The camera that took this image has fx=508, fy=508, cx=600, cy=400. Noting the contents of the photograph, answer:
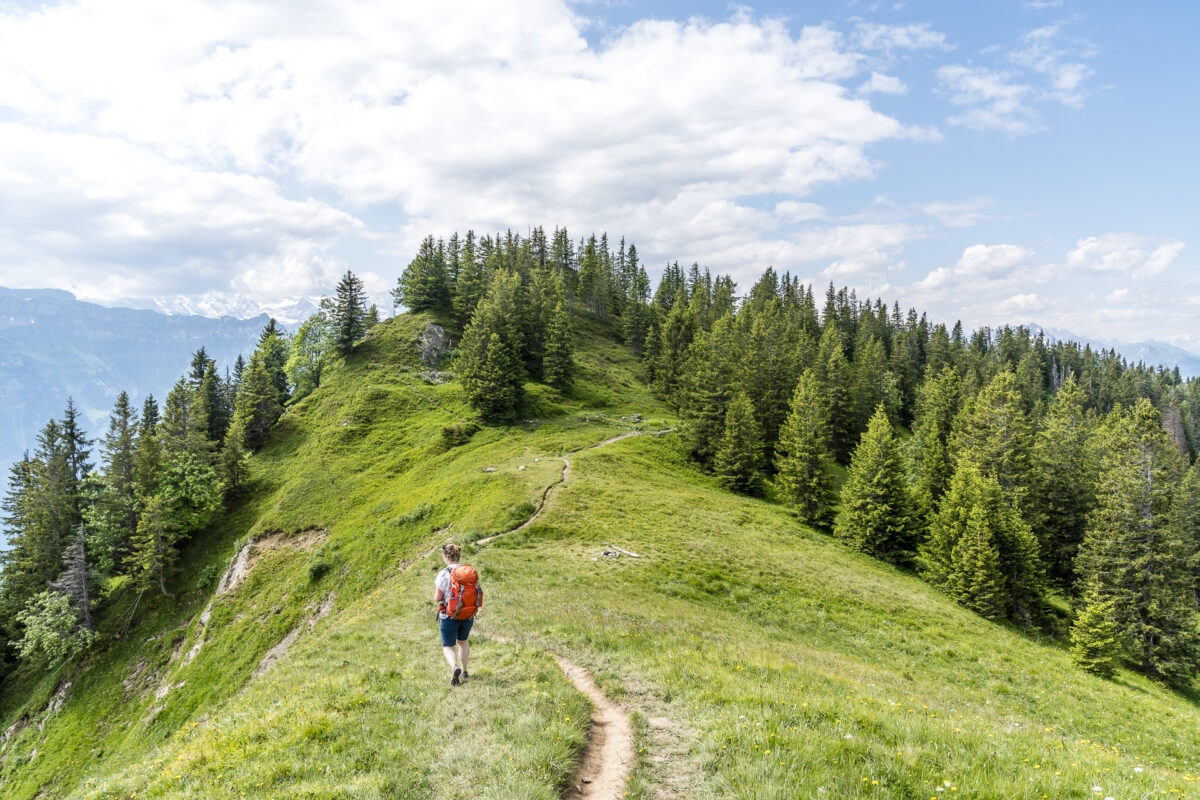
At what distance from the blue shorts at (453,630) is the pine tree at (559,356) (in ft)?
252

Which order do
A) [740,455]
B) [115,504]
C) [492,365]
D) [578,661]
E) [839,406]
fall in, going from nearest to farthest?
[578,661] < [115,504] < [740,455] < [492,365] < [839,406]

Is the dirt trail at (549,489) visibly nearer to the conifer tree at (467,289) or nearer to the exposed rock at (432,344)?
the exposed rock at (432,344)

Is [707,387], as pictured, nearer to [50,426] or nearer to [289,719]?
[289,719]

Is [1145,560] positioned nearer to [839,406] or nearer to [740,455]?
[740,455]

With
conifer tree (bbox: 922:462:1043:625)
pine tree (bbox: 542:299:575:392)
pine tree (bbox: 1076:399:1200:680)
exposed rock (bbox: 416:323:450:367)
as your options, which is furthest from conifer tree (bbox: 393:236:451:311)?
pine tree (bbox: 1076:399:1200:680)

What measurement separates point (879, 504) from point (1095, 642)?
714 inches

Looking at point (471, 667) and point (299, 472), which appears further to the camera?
point (299, 472)

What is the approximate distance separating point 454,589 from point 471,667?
299 cm

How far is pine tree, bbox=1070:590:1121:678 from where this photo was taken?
29.0 m

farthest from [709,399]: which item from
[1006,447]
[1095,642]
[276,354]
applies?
[276,354]

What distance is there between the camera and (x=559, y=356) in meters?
89.6

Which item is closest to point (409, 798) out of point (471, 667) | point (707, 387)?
point (471, 667)

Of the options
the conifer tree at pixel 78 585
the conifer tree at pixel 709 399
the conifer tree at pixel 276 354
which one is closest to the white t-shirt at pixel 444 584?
the conifer tree at pixel 709 399

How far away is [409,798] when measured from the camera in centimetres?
757
